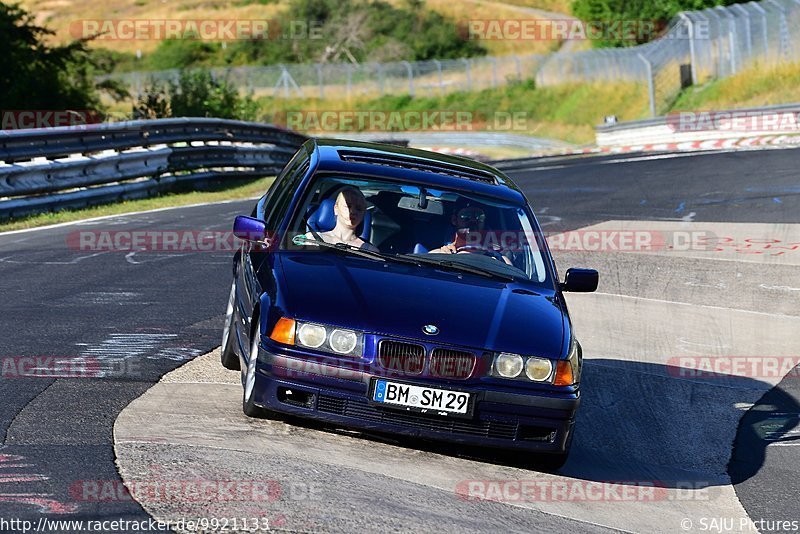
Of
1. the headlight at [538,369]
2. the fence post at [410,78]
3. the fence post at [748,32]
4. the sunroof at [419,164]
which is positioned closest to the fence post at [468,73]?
the fence post at [410,78]

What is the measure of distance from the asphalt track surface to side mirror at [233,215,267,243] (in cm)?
93

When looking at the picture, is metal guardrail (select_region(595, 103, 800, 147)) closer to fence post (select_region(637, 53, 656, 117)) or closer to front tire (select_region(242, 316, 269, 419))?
fence post (select_region(637, 53, 656, 117))

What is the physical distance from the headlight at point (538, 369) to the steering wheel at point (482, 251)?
1.25m

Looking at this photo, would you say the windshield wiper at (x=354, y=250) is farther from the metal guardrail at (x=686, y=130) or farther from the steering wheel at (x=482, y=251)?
the metal guardrail at (x=686, y=130)

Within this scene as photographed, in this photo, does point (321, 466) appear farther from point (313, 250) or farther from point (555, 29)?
point (555, 29)

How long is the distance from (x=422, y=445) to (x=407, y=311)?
79 centimetres

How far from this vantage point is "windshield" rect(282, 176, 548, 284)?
7.34 meters

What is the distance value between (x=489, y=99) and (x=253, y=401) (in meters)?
56.9

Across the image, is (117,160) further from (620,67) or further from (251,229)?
(620,67)

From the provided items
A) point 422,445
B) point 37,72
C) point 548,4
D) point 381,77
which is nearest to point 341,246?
point 422,445

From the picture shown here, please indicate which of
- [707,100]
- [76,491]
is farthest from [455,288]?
[707,100]

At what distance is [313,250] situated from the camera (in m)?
7.21

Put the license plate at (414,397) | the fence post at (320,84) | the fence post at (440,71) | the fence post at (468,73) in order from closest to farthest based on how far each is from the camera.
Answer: the license plate at (414,397) < the fence post at (440,71) < the fence post at (468,73) < the fence post at (320,84)

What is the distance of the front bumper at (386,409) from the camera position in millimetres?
6117
